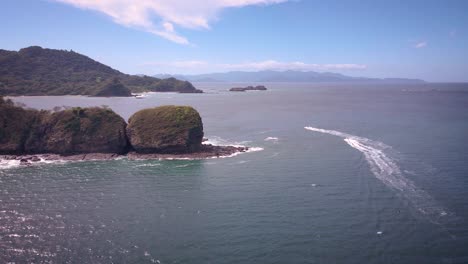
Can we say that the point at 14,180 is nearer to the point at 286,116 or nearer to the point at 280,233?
the point at 280,233

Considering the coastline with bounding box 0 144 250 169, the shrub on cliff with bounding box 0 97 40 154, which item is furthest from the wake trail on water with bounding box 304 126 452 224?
the shrub on cliff with bounding box 0 97 40 154

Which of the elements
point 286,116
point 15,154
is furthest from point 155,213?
point 286,116

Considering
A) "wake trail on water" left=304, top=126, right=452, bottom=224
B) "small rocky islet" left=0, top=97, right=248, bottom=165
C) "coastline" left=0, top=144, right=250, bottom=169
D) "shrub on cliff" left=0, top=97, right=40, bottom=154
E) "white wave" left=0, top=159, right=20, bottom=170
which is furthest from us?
"small rocky islet" left=0, top=97, right=248, bottom=165

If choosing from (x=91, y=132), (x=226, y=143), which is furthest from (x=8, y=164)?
(x=226, y=143)

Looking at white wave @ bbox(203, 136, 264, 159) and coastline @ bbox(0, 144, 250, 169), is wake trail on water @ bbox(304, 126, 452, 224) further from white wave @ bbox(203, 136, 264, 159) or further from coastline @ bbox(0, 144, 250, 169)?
coastline @ bbox(0, 144, 250, 169)

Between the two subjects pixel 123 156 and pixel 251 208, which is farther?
pixel 123 156

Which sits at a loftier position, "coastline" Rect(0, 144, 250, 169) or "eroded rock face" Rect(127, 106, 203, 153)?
"eroded rock face" Rect(127, 106, 203, 153)

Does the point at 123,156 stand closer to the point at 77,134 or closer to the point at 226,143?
the point at 77,134
